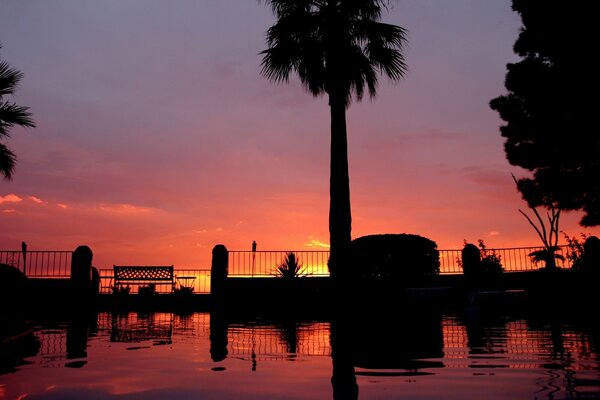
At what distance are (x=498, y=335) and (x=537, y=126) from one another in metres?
17.5

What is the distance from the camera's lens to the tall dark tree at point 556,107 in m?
17.5

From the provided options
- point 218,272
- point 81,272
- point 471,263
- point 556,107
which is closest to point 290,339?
point 218,272

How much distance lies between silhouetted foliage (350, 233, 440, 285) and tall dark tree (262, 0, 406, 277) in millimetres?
4918

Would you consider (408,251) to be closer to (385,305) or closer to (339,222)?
(385,305)

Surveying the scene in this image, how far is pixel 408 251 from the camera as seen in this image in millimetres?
18094

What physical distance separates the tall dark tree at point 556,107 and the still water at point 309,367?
13.3m

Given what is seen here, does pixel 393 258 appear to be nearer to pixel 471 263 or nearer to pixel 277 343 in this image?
pixel 471 263

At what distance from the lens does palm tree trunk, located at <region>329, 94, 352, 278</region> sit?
45.5ft

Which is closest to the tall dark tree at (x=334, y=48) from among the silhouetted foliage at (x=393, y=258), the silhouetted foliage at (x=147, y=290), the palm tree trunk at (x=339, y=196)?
the palm tree trunk at (x=339, y=196)

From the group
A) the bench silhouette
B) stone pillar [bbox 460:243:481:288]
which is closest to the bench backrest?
the bench silhouette

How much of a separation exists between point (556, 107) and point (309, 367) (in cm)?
1931

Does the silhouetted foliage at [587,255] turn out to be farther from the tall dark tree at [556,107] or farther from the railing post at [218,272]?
the railing post at [218,272]

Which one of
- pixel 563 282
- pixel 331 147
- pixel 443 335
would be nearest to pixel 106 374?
pixel 443 335

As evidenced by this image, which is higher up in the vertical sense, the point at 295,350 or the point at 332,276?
the point at 332,276
